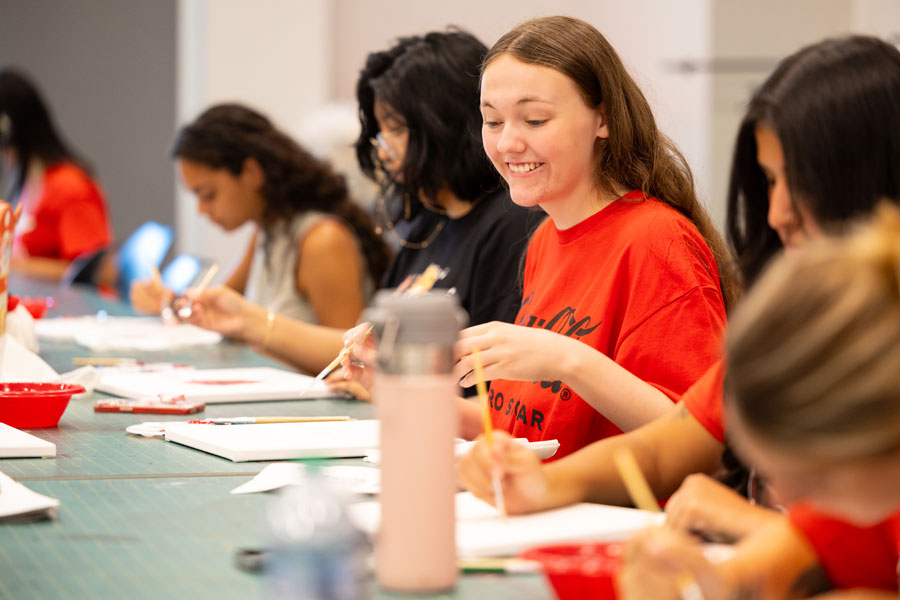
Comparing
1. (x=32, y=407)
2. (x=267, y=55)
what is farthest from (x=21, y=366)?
(x=267, y=55)

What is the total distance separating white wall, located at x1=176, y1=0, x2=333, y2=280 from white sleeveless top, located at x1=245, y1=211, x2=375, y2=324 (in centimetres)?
250

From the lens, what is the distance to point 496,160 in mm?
1771

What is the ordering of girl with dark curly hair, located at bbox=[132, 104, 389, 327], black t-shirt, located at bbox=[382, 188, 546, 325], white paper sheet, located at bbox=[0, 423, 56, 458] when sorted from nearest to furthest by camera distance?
white paper sheet, located at bbox=[0, 423, 56, 458], black t-shirt, located at bbox=[382, 188, 546, 325], girl with dark curly hair, located at bbox=[132, 104, 389, 327]

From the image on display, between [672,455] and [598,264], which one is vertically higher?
[598,264]

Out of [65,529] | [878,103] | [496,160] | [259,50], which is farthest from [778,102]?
[259,50]

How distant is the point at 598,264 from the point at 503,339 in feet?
1.16

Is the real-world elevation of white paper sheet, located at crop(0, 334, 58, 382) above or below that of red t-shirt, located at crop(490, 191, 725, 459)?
below

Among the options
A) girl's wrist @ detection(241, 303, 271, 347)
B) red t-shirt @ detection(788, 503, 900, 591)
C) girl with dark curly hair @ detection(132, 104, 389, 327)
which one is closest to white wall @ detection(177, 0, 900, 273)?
girl with dark curly hair @ detection(132, 104, 389, 327)

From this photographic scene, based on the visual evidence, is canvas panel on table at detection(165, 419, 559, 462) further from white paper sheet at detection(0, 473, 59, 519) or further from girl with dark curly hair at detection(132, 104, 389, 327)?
girl with dark curly hair at detection(132, 104, 389, 327)

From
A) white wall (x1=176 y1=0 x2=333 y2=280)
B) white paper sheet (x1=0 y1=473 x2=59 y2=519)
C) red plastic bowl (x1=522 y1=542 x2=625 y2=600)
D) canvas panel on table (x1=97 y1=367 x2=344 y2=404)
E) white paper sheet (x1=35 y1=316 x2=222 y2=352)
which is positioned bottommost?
white paper sheet (x1=35 y1=316 x2=222 y2=352)

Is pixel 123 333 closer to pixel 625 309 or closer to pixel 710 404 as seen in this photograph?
pixel 625 309

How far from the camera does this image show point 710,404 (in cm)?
124

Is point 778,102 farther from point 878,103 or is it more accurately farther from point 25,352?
point 25,352

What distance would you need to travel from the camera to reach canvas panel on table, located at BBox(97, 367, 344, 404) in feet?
6.57
